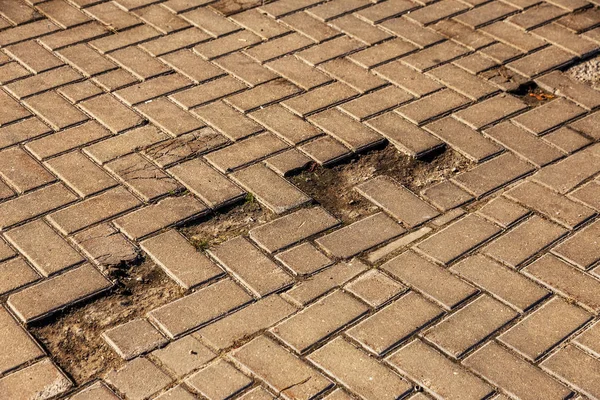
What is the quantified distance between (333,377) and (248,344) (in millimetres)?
313

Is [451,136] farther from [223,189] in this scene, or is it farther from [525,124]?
[223,189]

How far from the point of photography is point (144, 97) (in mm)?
4465

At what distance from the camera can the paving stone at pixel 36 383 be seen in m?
2.93

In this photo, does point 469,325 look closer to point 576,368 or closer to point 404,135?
point 576,368

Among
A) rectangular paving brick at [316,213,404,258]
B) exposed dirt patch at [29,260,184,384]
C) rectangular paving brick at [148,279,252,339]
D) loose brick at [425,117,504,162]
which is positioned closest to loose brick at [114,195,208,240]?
exposed dirt patch at [29,260,184,384]

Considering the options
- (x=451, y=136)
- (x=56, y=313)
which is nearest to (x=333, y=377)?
(x=56, y=313)

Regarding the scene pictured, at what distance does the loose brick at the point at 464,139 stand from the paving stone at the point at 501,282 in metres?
0.73

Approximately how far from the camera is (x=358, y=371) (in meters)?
3.04

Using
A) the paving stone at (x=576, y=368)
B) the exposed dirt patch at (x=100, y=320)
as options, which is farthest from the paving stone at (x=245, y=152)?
the paving stone at (x=576, y=368)

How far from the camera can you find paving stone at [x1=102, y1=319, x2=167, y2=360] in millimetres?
3096

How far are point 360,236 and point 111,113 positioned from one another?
55.5 inches

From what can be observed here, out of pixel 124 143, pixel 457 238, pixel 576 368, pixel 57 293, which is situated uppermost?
pixel 124 143

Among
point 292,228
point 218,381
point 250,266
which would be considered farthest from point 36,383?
point 292,228

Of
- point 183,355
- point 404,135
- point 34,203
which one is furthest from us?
point 404,135
